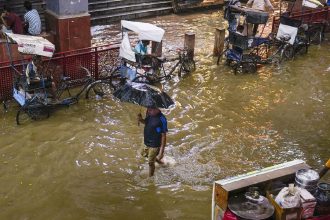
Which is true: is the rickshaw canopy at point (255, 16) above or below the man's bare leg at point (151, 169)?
above

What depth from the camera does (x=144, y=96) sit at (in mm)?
7930

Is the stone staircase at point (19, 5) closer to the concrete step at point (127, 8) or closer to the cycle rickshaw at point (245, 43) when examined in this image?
the concrete step at point (127, 8)

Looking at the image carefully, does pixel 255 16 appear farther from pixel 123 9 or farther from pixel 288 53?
pixel 123 9

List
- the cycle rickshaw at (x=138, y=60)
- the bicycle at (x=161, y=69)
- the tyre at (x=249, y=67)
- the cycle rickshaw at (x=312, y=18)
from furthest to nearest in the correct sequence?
1. the cycle rickshaw at (x=312, y=18)
2. the tyre at (x=249, y=67)
3. the bicycle at (x=161, y=69)
4. the cycle rickshaw at (x=138, y=60)

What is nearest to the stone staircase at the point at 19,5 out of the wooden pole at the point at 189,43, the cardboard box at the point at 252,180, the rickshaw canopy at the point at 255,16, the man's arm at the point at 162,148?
the wooden pole at the point at 189,43

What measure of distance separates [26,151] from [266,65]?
8945mm

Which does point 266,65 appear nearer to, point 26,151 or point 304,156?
point 304,156

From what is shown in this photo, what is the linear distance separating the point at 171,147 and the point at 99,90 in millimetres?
3529

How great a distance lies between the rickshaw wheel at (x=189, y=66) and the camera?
13.9 meters

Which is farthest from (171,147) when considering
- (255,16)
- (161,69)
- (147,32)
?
(255,16)

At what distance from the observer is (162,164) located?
919 centimetres

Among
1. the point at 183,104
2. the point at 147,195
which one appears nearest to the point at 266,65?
the point at 183,104

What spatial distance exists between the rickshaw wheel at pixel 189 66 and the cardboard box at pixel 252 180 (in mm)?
7540

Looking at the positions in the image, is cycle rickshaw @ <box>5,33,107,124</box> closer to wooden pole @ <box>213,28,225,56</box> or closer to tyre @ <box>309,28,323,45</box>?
wooden pole @ <box>213,28,225,56</box>
